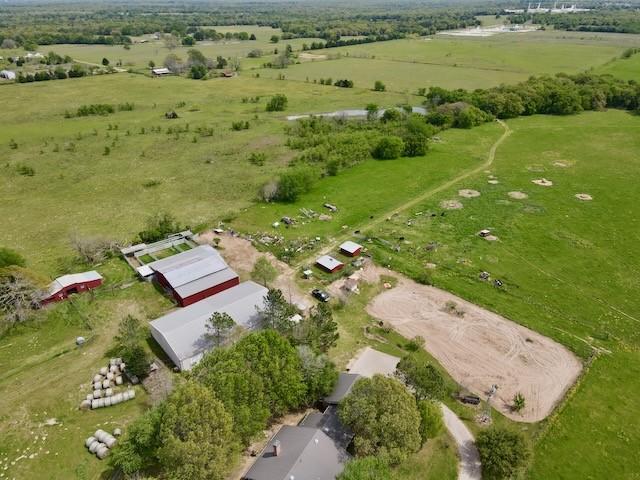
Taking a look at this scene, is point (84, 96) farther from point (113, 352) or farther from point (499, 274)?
point (499, 274)

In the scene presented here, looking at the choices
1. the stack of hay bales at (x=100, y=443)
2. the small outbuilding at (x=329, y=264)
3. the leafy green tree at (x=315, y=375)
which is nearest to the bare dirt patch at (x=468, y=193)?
the small outbuilding at (x=329, y=264)

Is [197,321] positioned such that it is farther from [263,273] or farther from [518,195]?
[518,195]

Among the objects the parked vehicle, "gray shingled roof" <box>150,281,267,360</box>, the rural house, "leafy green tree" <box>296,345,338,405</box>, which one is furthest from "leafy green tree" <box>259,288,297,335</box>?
the parked vehicle

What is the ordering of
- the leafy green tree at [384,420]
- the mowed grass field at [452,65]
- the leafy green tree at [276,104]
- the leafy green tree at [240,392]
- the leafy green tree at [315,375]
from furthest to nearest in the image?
the mowed grass field at [452,65], the leafy green tree at [276,104], the leafy green tree at [315,375], the leafy green tree at [240,392], the leafy green tree at [384,420]

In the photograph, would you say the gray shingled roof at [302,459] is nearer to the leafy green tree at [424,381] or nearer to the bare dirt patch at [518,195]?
the leafy green tree at [424,381]

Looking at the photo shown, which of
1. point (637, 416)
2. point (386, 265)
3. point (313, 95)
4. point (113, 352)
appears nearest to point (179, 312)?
point (113, 352)

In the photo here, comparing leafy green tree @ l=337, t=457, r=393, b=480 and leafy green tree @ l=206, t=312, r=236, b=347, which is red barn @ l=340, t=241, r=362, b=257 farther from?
leafy green tree @ l=337, t=457, r=393, b=480
